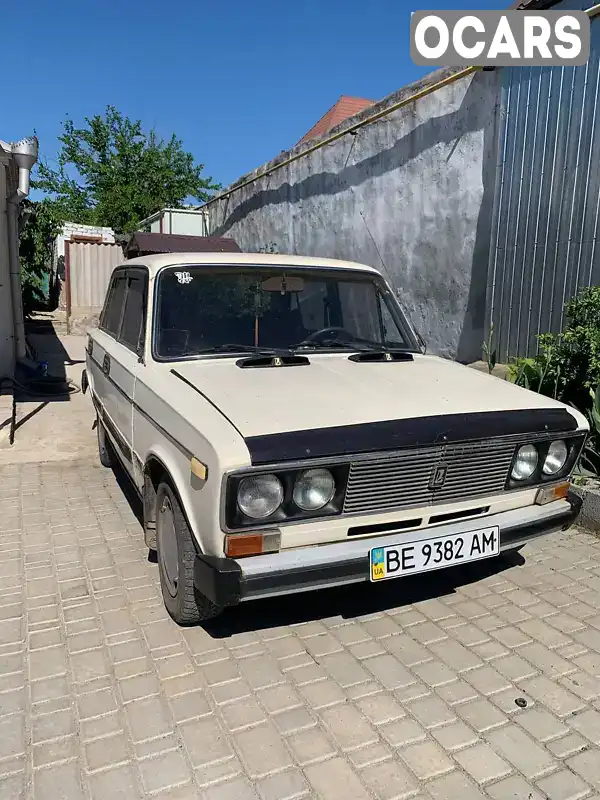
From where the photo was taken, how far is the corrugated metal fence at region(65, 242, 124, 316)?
54.1 feet

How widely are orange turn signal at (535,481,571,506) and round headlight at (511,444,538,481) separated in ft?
0.45

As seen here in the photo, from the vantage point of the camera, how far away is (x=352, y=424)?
2568 mm

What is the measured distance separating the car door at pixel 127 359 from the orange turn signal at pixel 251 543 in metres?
1.49

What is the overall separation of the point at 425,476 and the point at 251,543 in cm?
81

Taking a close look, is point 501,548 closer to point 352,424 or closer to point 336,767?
point 352,424

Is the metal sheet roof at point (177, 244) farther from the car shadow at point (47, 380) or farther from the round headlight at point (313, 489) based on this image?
the round headlight at point (313, 489)

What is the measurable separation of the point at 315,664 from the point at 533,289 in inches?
183

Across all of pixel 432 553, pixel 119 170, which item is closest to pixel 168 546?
pixel 432 553

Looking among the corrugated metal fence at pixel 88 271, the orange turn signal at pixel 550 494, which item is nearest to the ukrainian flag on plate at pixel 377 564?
the orange turn signal at pixel 550 494

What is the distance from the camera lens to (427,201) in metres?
7.52

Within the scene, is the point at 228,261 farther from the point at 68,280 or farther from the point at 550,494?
the point at 68,280

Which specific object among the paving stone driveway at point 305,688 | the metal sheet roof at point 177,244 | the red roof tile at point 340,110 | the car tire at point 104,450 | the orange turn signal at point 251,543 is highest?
the red roof tile at point 340,110

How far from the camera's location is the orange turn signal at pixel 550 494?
308 centimetres

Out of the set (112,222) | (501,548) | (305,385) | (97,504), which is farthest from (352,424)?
(112,222)
